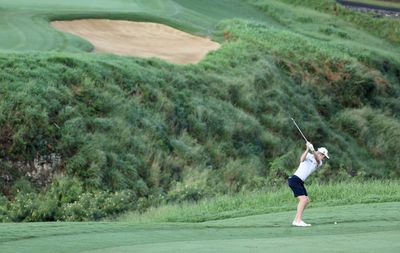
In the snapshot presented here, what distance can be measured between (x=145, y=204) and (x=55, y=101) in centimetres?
371

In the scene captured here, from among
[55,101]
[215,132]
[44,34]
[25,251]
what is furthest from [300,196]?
[44,34]

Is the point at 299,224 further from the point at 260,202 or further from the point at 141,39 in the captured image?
the point at 141,39

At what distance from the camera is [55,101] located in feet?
65.4

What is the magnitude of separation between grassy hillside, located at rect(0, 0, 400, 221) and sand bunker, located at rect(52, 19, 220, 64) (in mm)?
515

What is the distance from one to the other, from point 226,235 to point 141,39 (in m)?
17.6

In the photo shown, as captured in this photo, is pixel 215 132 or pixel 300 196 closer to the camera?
pixel 300 196

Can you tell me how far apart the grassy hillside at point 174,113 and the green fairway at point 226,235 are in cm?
360

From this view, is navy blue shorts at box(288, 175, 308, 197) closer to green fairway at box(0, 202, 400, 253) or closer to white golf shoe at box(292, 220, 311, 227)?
white golf shoe at box(292, 220, 311, 227)

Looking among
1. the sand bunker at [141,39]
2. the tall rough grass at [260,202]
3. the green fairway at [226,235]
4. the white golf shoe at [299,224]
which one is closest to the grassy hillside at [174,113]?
the sand bunker at [141,39]

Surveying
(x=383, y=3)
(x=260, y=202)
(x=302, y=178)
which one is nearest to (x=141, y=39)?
(x=260, y=202)

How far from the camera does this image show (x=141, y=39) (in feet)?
97.5

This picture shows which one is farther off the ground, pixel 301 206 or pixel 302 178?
pixel 302 178

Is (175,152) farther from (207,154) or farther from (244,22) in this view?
(244,22)

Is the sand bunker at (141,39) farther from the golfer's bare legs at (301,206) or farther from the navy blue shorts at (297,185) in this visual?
the golfer's bare legs at (301,206)
